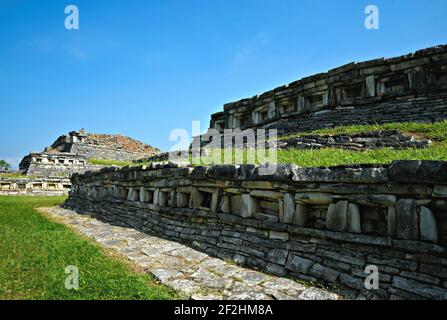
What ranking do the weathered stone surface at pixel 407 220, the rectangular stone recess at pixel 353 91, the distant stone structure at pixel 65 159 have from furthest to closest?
the distant stone structure at pixel 65 159 < the rectangular stone recess at pixel 353 91 < the weathered stone surface at pixel 407 220

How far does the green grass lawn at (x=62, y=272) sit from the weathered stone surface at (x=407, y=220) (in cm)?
287

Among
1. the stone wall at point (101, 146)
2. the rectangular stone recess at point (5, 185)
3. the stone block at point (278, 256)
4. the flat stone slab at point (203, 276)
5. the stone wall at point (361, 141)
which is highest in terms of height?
the stone wall at point (101, 146)

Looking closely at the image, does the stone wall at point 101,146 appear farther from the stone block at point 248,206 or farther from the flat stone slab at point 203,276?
the stone block at point 248,206

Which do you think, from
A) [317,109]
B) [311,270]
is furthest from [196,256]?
[317,109]

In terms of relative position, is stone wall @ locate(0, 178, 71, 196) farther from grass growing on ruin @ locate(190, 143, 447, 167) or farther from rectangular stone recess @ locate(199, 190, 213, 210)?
rectangular stone recess @ locate(199, 190, 213, 210)

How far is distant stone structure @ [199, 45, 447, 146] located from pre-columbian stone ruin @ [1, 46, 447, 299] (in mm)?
49

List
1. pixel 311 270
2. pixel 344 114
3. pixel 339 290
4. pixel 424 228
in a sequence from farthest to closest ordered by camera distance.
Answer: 1. pixel 344 114
2. pixel 311 270
3. pixel 339 290
4. pixel 424 228

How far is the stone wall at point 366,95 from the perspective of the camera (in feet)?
36.4

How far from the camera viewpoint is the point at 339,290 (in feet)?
12.2

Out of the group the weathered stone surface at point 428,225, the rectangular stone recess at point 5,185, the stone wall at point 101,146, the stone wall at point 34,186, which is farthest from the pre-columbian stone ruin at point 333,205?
the stone wall at point 101,146

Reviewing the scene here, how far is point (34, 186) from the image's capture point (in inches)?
897

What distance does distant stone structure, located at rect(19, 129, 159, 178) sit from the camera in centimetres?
2791

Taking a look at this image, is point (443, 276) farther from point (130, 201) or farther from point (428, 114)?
point (428, 114)
